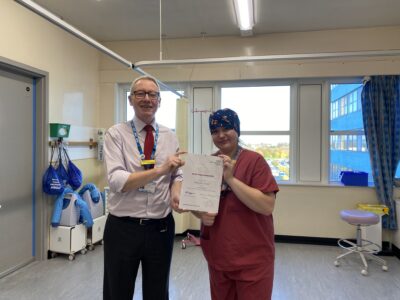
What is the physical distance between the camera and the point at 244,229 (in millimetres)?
1331

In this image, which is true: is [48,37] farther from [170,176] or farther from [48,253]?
[170,176]

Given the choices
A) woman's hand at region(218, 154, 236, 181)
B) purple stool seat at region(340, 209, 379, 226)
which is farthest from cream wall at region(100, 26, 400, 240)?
woman's hand at region(218, 154, 236, 181)

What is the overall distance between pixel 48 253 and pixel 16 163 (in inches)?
45.0

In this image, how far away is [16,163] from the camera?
3.26 meters

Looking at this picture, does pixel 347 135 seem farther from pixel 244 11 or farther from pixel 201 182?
pixel 201 182

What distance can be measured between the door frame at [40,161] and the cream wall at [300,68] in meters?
1.37

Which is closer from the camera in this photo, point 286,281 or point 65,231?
point 286,281

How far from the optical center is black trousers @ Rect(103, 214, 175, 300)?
58.1 inches

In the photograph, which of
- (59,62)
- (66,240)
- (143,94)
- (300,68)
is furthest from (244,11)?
(66,240)

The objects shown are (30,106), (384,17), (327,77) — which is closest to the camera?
(30,106)

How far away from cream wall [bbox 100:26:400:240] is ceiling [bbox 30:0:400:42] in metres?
0.14

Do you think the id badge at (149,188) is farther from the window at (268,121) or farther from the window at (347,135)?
the window at (347,135)

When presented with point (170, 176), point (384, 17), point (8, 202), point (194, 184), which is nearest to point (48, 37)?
point (8, 202)

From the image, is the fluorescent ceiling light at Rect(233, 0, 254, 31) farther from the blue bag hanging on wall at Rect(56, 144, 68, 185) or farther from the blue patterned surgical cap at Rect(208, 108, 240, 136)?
the blue bag hanging on wall at Rect(56, 144, 68, 185)
